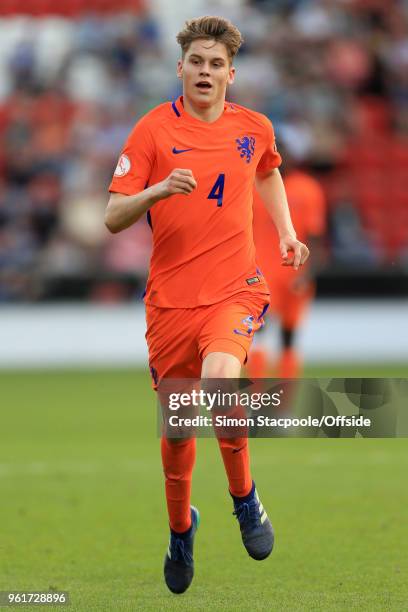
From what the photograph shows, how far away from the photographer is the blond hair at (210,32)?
5.40m

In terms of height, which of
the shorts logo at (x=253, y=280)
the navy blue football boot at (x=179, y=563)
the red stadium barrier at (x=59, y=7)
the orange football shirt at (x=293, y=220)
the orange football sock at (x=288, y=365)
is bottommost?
the orange football sock at (x=288, y=365)

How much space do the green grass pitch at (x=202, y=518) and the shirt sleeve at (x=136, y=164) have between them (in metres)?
1.67

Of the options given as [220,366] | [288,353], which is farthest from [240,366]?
[288,353]

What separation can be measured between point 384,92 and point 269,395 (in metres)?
14.8

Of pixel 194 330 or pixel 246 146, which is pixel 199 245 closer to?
pixel 194 330

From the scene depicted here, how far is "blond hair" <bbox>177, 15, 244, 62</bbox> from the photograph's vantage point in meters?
5.40

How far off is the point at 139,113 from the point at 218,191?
1355 cm

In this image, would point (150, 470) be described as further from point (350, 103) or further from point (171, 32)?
point (171, 32)

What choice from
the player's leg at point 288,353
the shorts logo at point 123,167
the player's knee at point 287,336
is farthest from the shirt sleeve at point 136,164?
the player's knee at point 287,336

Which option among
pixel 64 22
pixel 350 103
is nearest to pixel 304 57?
pixel 350 103

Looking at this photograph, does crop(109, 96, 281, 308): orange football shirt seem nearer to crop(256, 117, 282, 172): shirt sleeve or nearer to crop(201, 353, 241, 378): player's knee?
crop(256, 117, 282, 172): shirt sleeve

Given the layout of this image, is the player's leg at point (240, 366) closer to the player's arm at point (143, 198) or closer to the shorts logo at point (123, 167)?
the player's arm at point (143, 198)

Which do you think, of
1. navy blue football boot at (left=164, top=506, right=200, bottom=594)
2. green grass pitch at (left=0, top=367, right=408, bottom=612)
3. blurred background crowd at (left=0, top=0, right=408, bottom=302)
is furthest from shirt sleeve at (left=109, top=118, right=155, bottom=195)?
blurred background crowd at (left=0, top=0, right=408, bottom=302)

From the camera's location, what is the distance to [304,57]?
63.9 ft
